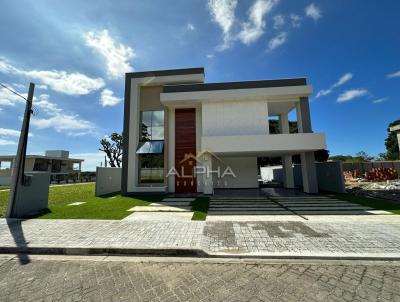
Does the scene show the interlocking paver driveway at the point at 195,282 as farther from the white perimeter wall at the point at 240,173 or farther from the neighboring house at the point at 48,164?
the neighboring house at the point at 48,164

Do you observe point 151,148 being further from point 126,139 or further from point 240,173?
point 240,173

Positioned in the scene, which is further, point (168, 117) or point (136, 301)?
point (168, 117)

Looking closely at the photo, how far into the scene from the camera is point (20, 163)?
820 centimetres

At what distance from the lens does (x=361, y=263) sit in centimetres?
406

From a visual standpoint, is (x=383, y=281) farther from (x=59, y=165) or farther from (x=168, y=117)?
(x=59, y=165)

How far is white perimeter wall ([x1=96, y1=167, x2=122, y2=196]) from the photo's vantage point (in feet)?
52.2

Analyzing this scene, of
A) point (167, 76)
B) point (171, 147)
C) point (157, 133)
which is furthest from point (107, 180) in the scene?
point (167, 76)

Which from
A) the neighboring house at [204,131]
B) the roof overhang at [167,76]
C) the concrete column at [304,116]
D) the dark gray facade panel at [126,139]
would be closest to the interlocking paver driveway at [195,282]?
the neighboring house at [204,131]

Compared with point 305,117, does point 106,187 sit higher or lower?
lower

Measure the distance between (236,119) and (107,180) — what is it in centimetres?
1218

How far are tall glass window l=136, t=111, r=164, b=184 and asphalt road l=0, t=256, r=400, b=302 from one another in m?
11.8

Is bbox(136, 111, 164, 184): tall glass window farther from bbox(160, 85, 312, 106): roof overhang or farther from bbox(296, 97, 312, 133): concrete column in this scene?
bbox(296, 97, 312, 133): concrete column

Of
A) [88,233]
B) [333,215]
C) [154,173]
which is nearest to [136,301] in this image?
[88,233]

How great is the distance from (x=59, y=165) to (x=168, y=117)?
4211 cm
